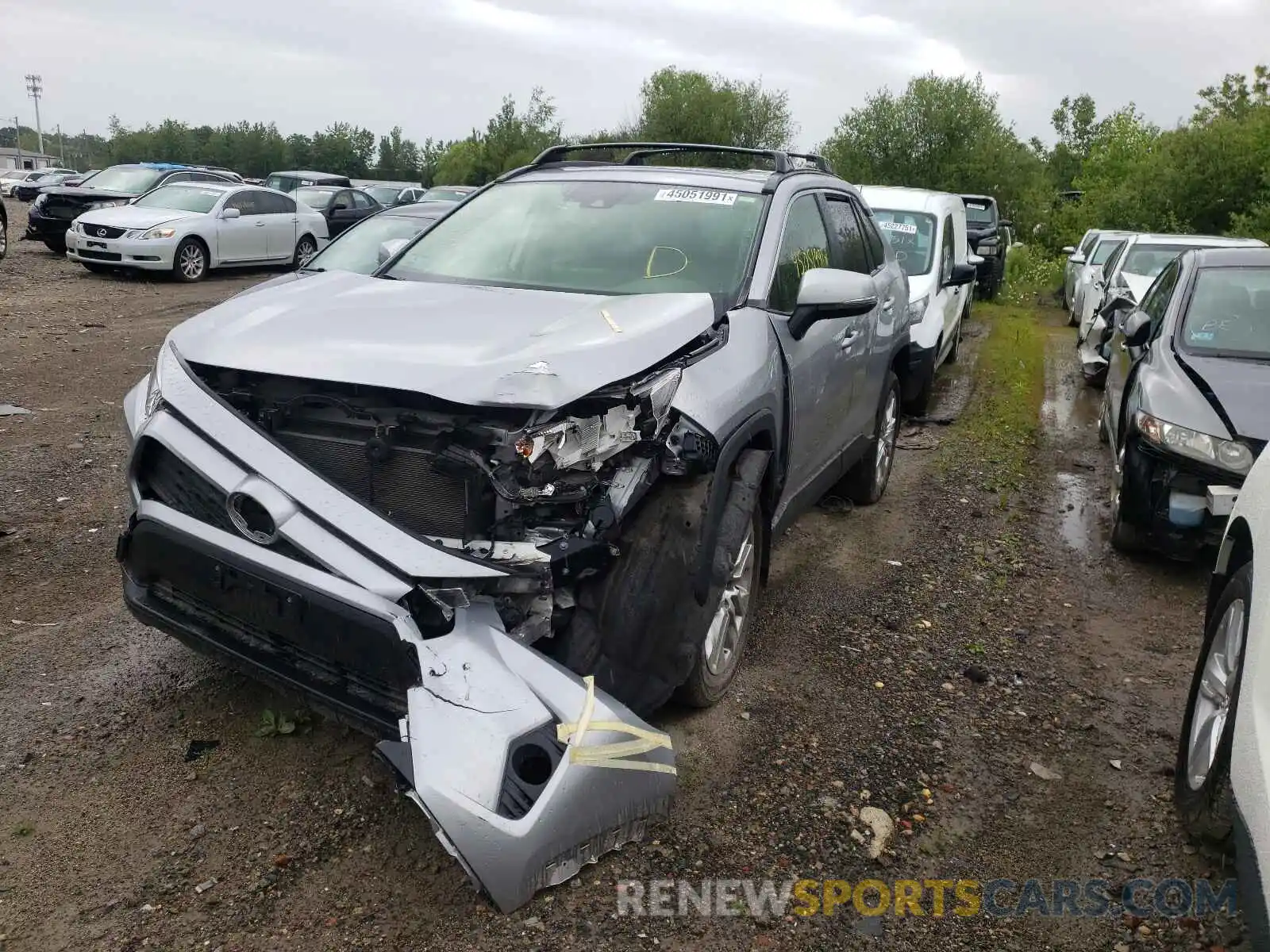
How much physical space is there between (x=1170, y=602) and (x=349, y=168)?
A: 84.5 metres

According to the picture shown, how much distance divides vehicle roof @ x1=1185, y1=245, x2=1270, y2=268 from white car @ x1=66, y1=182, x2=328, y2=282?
13895 mm

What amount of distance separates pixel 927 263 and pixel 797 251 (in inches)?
231

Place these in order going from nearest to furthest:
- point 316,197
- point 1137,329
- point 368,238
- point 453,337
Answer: point 453,337 < point 1137,329 < point 368,238 < point 316,197

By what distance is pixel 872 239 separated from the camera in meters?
5.94

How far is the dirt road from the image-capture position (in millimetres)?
2717

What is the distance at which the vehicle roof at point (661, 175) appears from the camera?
14.9 ft

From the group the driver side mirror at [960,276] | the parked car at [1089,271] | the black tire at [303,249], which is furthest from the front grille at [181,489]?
the black tire at [303,249]

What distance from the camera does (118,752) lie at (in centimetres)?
335

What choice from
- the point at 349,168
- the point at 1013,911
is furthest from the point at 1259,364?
the point at 349,168

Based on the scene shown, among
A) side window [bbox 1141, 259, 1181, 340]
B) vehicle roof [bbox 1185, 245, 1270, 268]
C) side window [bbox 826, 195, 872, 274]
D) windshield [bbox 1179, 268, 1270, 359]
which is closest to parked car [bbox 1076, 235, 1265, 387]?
side window [bbox 1141, 259, 1181, 340]

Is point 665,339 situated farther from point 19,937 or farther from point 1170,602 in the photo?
point 1170,602

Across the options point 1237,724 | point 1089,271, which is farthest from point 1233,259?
point 1089,271

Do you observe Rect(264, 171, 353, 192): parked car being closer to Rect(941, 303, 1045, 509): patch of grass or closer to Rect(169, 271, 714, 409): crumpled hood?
Rect(941, 303, 1045, 509): patch of grass

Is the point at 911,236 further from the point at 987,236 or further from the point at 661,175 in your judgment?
the point at 987,236
